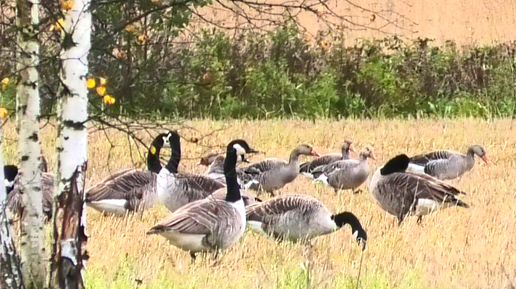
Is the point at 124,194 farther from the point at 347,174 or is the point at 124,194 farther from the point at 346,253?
the point at 347,174

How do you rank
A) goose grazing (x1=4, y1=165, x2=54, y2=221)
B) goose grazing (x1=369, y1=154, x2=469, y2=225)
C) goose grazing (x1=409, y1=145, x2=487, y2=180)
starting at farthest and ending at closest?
goose grazing (x1=409, y1=145, x2=487, y2=180) < goose grazing (x1=369, y1=154, x2=469, y2=225) < goose grazing (x1=4, y1=165, x2=54, y2=221)

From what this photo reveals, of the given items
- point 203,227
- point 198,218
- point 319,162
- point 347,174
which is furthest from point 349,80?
point 203,227

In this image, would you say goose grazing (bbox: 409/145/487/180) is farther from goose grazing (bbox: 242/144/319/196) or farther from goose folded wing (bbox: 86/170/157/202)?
goose folded wing (bbox: 86/170/157/202)

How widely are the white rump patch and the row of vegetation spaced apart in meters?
10.9

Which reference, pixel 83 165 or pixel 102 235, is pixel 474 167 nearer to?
pixel 102 235

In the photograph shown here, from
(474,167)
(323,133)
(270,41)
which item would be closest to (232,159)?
(474,167)

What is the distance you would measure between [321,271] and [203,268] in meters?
1.04

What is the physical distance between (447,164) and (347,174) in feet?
6.64

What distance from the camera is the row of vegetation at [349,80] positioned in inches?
876

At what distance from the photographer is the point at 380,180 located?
11664 mm

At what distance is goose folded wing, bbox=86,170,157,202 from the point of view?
10.9m

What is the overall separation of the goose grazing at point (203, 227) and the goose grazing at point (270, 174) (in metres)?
4.87

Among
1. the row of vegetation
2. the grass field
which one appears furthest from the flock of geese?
the row of vegetation

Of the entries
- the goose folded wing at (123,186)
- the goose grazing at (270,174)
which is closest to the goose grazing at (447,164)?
the goose grazing at (270,174)
